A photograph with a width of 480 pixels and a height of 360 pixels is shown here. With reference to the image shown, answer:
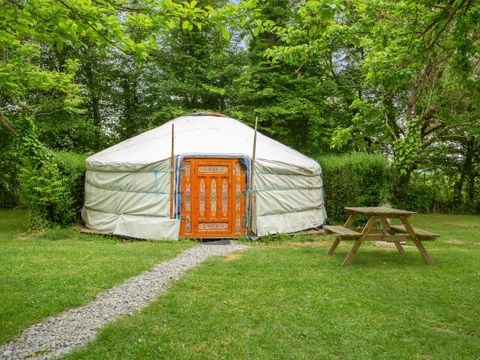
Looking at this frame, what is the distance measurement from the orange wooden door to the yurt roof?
26 centimetres

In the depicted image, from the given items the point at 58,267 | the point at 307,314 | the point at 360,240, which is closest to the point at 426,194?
the point at 360,240

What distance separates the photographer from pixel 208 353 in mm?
2766

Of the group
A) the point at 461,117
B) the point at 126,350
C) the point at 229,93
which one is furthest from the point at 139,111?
the point at 126,350

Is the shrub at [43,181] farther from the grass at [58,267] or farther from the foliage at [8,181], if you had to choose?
the foliage at [8,181]

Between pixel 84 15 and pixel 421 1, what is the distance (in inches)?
100

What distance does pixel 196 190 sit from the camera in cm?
772

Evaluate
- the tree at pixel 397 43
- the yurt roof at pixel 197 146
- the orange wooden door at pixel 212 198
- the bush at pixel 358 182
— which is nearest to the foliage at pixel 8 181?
the yurt roof at pixel 197 146

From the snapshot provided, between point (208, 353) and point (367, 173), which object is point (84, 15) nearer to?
point (208, 353)

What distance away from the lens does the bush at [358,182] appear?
30.8ft

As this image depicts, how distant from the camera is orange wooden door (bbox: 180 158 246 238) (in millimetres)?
7711

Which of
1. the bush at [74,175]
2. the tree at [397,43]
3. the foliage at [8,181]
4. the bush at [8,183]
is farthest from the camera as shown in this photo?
the bush at [8,183]

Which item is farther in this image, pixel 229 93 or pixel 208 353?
pixel 229 93

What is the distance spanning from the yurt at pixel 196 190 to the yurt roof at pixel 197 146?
0.9 inches

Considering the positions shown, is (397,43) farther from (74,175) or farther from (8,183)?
(8,183)
